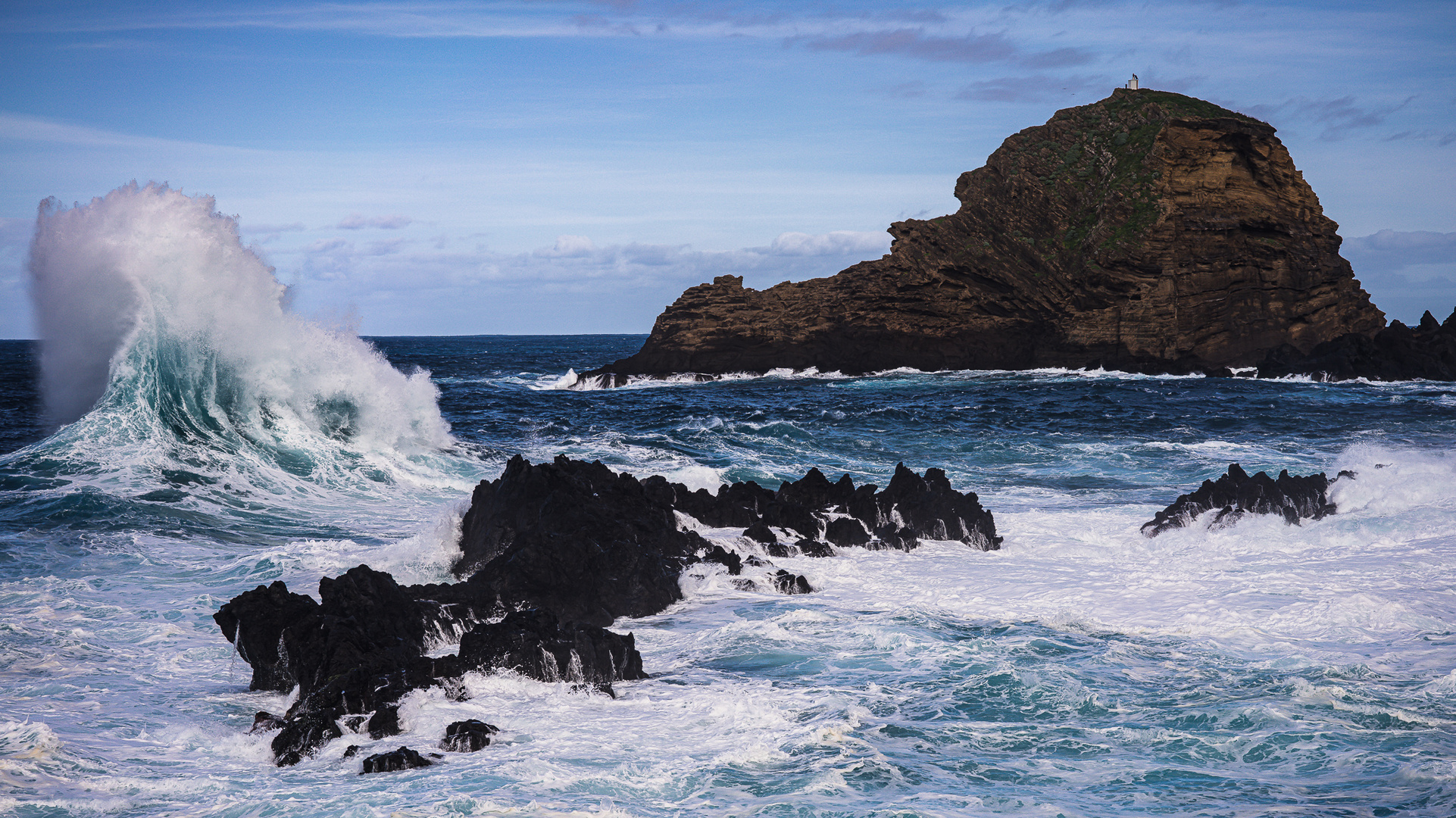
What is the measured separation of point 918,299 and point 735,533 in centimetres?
3500

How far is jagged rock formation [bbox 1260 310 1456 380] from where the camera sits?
3828cm

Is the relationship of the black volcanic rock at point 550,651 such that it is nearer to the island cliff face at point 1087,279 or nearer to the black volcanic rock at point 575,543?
the black volcanic rock at point 575,543

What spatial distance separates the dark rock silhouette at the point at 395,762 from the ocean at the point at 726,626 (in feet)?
0.38

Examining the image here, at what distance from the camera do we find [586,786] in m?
5.28

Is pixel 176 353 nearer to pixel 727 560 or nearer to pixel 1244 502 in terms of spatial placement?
pixel 727 560

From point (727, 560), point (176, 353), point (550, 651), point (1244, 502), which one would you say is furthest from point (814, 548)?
point (176, 353)

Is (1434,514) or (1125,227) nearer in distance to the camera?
(1434,514)

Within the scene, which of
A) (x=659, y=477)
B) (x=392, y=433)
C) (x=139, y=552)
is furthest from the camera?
(x=392, y=433)

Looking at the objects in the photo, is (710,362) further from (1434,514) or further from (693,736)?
(693,736)

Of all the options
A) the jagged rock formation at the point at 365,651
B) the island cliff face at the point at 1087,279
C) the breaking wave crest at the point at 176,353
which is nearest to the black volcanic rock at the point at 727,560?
the jagged rock formation at the point at 365,651

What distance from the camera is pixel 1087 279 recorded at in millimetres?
43938

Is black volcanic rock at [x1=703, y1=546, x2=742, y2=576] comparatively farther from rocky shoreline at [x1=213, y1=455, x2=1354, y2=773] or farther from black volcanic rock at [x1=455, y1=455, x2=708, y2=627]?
black volcanic rock at [x1=455, y1=455, x2=708, y2=627]

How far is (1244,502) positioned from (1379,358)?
32.9 metres

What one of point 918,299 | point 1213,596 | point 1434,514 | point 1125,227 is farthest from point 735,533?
point 1125,227
